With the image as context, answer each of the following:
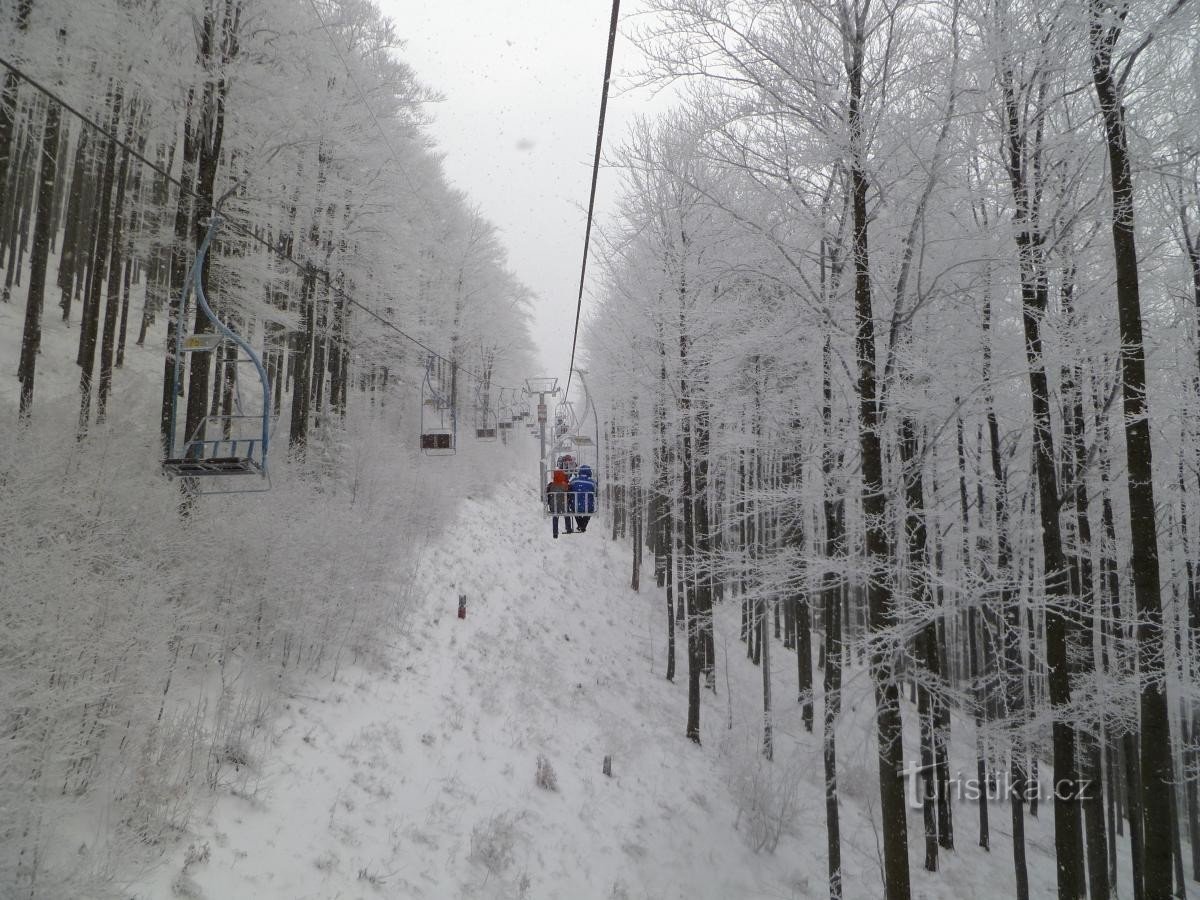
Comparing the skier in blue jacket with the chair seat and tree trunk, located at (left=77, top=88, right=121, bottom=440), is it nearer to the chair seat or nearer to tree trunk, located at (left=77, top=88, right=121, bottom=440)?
the chair seat

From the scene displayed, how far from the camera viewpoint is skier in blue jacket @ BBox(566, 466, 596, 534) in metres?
9.75

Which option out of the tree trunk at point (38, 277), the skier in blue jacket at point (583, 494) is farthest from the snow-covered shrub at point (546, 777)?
the tree trunk at point (38, 277)

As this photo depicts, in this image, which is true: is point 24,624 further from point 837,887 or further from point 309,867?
point 837,887

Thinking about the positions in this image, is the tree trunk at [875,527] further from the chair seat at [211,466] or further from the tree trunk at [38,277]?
the tree trunk at [38,277]

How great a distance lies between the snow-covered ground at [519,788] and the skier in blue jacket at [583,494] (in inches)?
145

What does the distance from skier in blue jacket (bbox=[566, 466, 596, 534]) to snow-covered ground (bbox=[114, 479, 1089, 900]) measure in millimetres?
3681

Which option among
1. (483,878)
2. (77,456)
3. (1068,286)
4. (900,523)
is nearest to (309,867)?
(483,878)

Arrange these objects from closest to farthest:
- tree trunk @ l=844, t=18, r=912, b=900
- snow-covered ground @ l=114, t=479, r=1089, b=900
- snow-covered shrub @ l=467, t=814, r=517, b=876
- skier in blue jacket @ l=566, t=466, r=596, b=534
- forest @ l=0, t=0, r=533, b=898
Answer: forest @ l=0, t=0, r=533, b=898, tree trunk @ l=844, t=18, r=912, b=900, snow-covered ground @ l=114, t=479, r=1089, b=900, snow-covered shrub @ l=467, t=814, r=517, b=876, skier in blue jacket @ l=566, t=466, r=596, b=534

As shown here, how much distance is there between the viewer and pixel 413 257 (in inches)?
768

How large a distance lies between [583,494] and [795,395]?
3.91 meters

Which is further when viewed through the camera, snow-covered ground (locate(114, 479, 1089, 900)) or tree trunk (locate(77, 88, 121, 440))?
tree trunk (locate(77, 88, 121, 440))

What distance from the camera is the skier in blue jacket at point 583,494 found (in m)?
9.75

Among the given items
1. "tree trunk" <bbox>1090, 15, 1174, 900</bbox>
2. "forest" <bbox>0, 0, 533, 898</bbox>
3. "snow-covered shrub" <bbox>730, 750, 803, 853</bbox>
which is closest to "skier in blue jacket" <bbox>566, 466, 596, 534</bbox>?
"forest" <bbox>0, 0, 533, 898</bbox>

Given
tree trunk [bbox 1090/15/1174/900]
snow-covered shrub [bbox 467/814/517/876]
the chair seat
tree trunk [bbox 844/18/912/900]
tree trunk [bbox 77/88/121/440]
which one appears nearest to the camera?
tree trunk [bbox 1090/15/1174/900]
